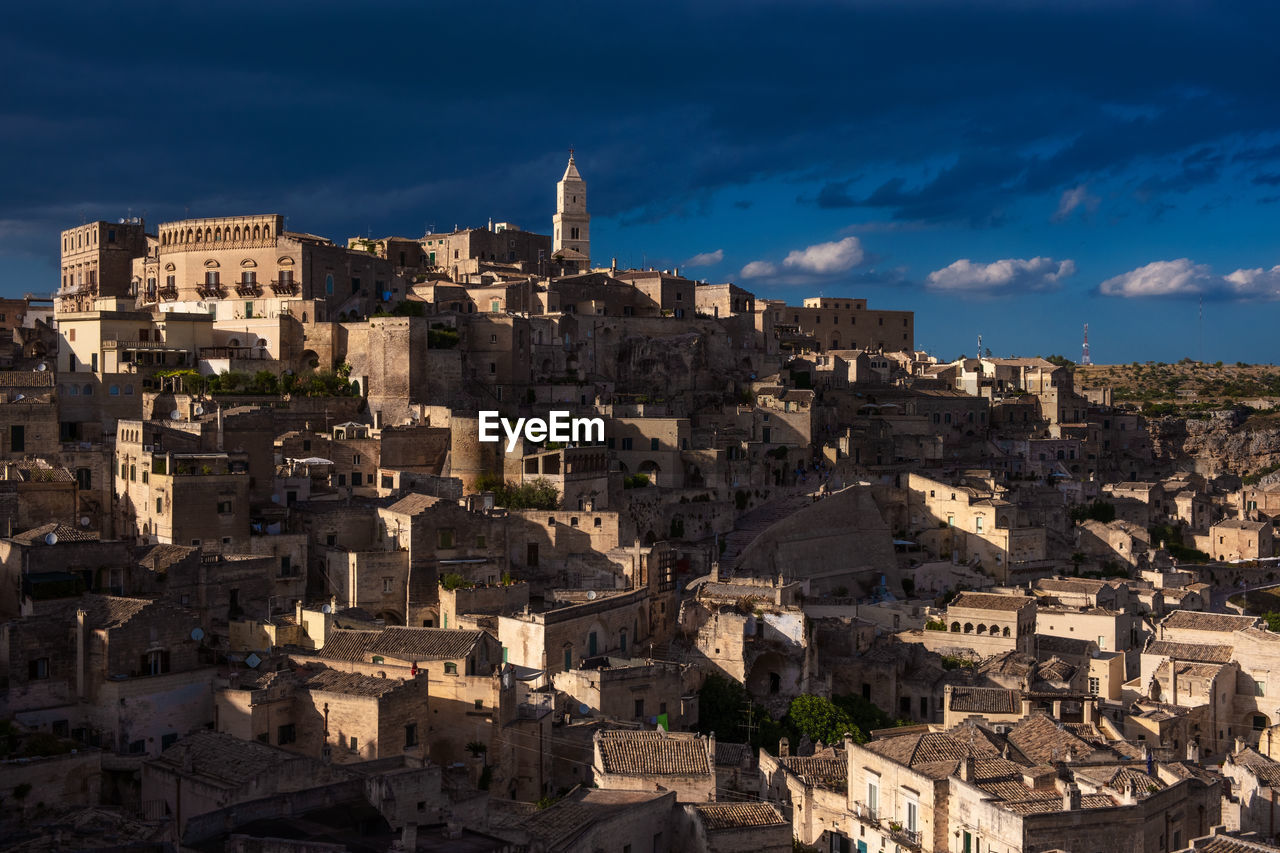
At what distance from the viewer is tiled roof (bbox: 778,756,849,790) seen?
27.1m

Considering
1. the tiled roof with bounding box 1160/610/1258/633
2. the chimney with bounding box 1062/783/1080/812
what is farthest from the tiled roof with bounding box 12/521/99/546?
the tiled roof with bounding box 1160/610/1258/633

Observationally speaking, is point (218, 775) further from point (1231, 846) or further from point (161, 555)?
point (1231, 846)

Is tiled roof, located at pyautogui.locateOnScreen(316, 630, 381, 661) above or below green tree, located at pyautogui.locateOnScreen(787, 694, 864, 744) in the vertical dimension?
above

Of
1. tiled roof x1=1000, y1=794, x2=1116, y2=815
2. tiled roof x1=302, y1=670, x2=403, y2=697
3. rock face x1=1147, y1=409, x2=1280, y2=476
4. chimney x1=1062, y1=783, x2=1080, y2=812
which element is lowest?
tiled roof x1=1000, y1=794, x2=1116, y2=815

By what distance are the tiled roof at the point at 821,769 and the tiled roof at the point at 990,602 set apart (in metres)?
13.5

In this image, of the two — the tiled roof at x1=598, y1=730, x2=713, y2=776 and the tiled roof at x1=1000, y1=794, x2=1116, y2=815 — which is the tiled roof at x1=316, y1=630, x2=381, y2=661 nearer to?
the tiled roof at x1=598, y1=730, x2=713, y2=776

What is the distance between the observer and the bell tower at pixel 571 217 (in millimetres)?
79188

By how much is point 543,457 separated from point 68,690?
1859 cm

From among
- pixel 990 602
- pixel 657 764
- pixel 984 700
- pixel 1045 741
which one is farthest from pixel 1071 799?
pixel 990 602

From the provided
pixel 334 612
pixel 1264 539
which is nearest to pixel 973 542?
pixel 1264 539

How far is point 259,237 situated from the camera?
53.7 metres

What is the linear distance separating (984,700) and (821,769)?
6397 mm

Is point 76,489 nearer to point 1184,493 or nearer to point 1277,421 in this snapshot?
point 1184,493

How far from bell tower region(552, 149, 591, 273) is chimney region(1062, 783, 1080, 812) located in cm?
5874
